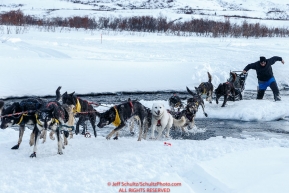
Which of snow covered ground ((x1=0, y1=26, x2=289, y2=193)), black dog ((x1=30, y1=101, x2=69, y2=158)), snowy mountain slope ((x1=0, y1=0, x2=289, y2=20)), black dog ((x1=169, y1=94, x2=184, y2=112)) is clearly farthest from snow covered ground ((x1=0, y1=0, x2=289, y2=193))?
snowy mountain slope ((x1=0, y1=0, x2=289, y2=20))

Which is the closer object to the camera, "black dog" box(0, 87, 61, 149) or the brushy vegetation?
"black dog" box(0, 87, 61, 149)

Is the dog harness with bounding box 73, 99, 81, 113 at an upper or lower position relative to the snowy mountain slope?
lower

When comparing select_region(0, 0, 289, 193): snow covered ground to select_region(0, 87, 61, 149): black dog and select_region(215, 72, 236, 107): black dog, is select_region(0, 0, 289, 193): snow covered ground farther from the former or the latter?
select_region(0, 87, 61, 149): black dog

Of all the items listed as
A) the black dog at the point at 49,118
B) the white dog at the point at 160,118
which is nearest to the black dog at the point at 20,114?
the black dog at the point at 49,118

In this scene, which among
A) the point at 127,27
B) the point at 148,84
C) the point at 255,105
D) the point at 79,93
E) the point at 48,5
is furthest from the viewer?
the point at 48,5

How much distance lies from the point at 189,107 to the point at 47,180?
145 inches

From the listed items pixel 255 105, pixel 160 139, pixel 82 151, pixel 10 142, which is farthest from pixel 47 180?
pixel 255 105

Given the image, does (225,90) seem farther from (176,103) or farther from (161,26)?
(161,26)

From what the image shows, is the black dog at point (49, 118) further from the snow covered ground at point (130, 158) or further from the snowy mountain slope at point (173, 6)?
the snowy mountain slope at point (173, 6)

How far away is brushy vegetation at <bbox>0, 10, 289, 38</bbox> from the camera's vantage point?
2642 cm

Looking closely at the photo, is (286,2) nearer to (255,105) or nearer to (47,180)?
(255,105)

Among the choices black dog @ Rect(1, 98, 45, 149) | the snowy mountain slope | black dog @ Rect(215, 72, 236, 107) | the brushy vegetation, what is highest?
the snowy mountain slope

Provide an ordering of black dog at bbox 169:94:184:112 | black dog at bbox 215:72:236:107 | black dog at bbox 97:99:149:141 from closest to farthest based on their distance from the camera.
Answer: black dog at bbox 97:99:149:141 → black dog at bbox 169:94:184:112 → black dog at bbox 215:72:236:107

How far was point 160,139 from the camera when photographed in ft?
21.2
